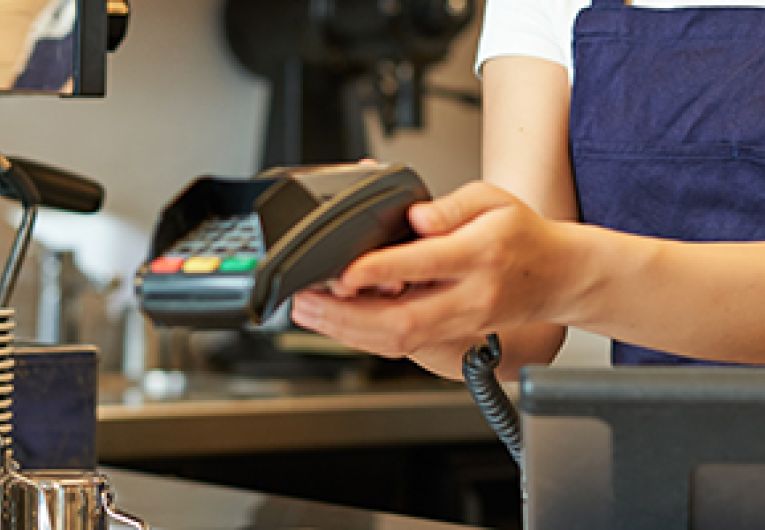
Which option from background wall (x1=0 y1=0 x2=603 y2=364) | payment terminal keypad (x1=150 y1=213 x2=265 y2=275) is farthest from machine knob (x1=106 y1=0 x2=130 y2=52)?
background wall (x1=0 y1=0 x2=603 y2=364)

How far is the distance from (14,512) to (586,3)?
0.76 m

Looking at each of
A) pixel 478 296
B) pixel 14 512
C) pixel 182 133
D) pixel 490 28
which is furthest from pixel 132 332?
pixel 478 296

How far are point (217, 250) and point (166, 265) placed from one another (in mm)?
32

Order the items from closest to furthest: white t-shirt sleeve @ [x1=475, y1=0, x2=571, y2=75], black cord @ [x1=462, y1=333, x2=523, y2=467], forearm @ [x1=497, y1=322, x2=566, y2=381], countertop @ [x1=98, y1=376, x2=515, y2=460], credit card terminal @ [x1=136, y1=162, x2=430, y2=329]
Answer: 1. credit card terminal @ [x1=136, y1=162, x2=430, y2=329]
2. black cord @ [x1=462, y1=333, x2=523, y2=467]
3. forearm @ [x1=497, y1=322, x2=566, y2=381]
4. white t-shirt sleeve @ [x1=475, y1=0, x2=571, y2=75]
5. countertop @ [x1=98, y1=376, x2=515, y2=460]

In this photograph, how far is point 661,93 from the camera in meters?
1.28

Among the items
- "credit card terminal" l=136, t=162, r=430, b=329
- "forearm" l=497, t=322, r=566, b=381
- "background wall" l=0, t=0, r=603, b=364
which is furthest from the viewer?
"background wall" l=0, t=0, r=603, b=364

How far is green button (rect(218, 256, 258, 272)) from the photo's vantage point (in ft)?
2.48

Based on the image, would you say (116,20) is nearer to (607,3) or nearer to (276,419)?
(607,3)

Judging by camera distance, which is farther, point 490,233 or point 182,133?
point 182,133

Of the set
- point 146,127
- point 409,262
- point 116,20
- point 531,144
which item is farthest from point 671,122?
point 146,127

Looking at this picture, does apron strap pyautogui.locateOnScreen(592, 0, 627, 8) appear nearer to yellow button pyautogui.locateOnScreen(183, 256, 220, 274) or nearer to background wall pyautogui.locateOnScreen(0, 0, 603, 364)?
yellow button pyautogui.locateOnScreen(183, 256, 220, 274)

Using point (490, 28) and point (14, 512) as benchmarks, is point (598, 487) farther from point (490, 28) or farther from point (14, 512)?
point (490, 28)

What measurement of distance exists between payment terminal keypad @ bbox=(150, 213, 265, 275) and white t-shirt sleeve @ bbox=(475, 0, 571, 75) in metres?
0.50

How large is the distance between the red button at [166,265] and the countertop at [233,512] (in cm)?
31
